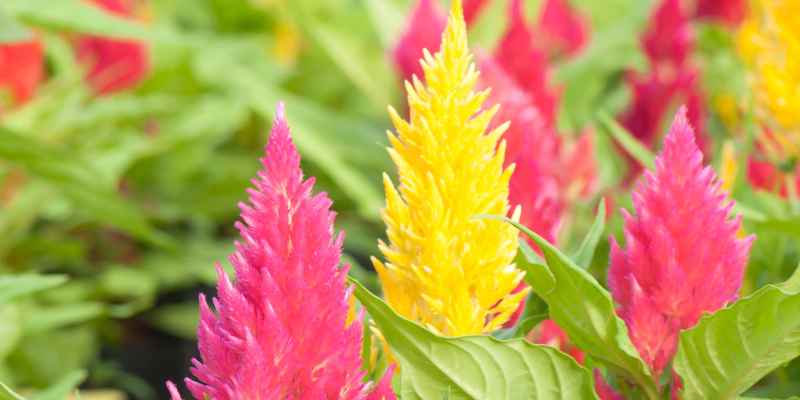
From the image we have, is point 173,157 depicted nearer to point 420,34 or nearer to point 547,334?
point 420,34

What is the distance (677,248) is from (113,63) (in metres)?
2.60

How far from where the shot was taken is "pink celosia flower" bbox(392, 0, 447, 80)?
246 cm

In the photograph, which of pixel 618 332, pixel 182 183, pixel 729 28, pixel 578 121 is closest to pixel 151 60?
pixel 182 183

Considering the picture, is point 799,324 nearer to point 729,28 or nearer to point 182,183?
point 729,28

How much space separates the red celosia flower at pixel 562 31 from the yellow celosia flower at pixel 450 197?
214 cm

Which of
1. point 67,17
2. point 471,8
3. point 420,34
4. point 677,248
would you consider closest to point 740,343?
point 677,248

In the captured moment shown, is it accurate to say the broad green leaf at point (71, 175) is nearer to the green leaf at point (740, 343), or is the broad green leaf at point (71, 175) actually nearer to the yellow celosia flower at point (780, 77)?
the yellow celosia flower at point (780, 77)

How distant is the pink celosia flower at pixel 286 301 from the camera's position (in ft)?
3.00

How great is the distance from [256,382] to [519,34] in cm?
139

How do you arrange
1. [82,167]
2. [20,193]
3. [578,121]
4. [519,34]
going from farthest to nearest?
[578,121] → [20,193] → [82,167] → [519,34]

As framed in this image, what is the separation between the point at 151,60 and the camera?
3.87 m

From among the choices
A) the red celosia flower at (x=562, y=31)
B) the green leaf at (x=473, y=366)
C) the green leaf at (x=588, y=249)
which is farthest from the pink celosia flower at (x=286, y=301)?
the red celosia flower at (x=562, y=31)

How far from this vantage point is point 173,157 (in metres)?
3.39

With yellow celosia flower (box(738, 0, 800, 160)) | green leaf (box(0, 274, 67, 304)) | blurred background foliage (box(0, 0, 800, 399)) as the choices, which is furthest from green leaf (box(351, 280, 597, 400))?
blurred background foliage (box(0, 0, 800, 399))
